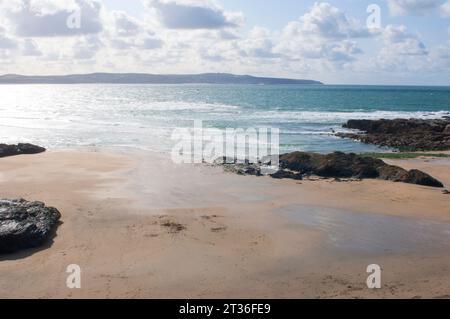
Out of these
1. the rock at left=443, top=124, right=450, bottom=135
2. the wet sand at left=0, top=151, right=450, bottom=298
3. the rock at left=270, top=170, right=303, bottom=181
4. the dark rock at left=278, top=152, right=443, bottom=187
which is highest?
the rock at left=443, top=124, right=450, bottom=135

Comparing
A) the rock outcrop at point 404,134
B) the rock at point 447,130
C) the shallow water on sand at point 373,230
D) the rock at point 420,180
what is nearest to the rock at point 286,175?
the rock at point 420,180

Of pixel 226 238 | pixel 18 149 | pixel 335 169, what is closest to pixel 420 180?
pixel 335 169

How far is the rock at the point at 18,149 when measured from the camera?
27578mm

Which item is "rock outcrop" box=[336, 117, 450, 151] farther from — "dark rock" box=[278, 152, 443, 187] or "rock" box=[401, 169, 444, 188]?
"rock" box=[401, 169, 444, 188]

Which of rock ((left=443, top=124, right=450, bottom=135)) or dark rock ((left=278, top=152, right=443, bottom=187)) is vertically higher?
rock ((left=443, top=124, right=450, bottom=135))

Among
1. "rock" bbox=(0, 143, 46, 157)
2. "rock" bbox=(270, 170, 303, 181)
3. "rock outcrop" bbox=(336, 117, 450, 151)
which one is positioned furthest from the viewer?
"rock outcrop" bbox=(336, 117, 450, 151)

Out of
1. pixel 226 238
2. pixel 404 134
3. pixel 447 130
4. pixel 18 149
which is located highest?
pixel 447 130

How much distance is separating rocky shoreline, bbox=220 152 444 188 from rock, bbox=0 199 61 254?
10.8 m

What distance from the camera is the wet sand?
10875 mm

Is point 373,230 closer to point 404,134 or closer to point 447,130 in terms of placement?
point 404,134

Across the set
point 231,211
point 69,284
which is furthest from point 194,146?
point 69,284

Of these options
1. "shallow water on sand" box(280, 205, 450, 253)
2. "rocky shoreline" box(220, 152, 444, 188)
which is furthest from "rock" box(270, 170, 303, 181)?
"shallow water on sand" box(280, 205, 450, 253)

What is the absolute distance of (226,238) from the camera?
45.9ft

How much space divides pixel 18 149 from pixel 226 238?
1898 cm
